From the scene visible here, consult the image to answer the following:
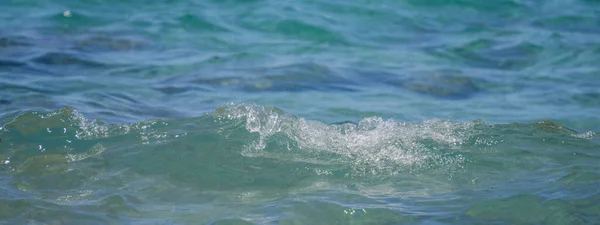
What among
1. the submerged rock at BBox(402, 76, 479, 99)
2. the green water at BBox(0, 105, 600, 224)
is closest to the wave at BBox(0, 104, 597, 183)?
the green water at BBox(0, 105, 600, 224)

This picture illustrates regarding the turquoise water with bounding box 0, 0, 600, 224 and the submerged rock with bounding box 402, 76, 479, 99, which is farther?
the submerged rock with bounding box 402, 76, 479, 99

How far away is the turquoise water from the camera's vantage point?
4.36 m

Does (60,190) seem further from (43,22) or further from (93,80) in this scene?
(43,22)

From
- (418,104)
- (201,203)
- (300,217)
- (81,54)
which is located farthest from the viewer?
(81,54)

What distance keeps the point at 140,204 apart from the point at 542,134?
311 centimetres

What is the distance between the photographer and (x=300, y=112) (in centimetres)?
712

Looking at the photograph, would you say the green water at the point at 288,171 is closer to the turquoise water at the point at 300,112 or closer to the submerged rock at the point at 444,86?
the turquoise water at the point at 300,112

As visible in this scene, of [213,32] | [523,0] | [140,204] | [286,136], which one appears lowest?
[140,204]

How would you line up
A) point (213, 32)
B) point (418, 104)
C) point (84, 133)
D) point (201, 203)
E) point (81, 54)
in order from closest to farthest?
point (201, 203) → point (84, 133) → point (418, 104) → point (81, 54) → point (213, 32)

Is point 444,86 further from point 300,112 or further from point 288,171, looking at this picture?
point 288,171

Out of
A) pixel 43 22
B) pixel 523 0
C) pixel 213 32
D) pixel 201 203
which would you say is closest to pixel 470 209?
pixel 201 203

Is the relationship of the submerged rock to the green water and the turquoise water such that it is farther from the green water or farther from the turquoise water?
the green water

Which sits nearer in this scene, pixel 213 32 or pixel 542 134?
pixel 542 134

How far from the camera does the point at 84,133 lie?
540cm
